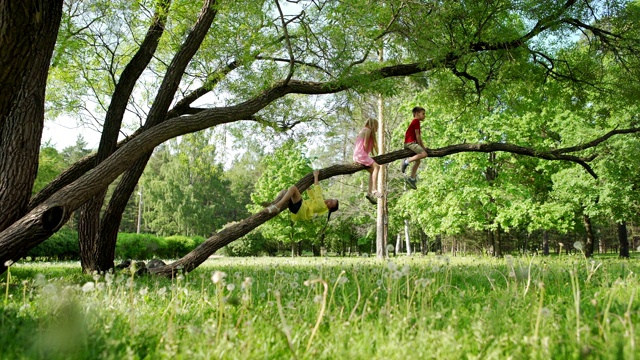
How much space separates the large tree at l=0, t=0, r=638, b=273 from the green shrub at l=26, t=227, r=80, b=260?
47.9 ft

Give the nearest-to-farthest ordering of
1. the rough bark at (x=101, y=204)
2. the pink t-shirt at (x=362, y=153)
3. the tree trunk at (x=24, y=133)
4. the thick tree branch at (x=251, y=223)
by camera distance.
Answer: the tree trunk at (x=24, y=133) < the thick tree branch at (x=251, y=223) < the pink t-shirt at (x=362, y=153) < the rough bark at (x=101, y=204)

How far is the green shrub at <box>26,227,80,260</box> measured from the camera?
22.0 metres

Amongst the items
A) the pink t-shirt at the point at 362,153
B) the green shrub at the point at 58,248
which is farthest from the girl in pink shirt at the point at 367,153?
the green shrub at the point at 58,248

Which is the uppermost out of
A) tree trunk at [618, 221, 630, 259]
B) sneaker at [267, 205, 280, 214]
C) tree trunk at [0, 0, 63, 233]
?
tree trunk at [0, 0, 63, 233]

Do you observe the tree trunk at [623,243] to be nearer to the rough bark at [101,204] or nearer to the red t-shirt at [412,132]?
the red t-shirt at [412,132]

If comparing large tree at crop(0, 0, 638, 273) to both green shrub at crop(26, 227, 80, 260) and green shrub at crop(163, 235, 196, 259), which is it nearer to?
green shrub at crop(26, 227, 80, 260)

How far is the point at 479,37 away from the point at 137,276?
26.0 ft

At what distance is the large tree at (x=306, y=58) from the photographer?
A: 8.22 metres

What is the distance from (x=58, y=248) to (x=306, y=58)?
18893 millimetres

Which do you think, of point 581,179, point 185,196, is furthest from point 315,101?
point 185,196

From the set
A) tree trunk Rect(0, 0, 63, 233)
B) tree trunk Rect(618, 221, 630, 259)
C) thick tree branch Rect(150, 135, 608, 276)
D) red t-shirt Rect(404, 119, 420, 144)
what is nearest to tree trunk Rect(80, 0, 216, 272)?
thick tree branch Rect(150, 135, 608, 276)

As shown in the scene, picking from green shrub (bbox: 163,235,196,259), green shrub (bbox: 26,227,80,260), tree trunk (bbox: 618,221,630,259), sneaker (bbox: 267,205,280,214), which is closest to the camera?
sneaker (bbox: 267,205,280,214)

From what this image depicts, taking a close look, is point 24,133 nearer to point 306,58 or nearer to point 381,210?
point 306,58

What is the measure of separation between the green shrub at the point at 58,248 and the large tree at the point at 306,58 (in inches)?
575
